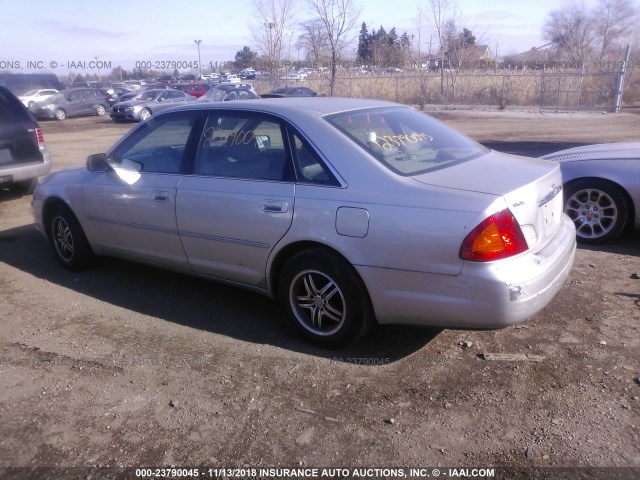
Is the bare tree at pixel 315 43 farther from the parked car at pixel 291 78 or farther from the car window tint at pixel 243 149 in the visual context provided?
the car window tint at pixel 243 149

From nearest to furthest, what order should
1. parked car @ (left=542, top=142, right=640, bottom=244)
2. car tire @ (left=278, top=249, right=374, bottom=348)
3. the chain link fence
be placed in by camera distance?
1. car tire @ (left=278, top=249, right=374, bottom=348)
2. parked car @ (left=542, top=142, right=640, bottom=244)
3. the chain link fence

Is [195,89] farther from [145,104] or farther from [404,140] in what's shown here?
[404,140]

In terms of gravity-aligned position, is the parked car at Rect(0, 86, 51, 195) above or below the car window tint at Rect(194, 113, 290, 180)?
below

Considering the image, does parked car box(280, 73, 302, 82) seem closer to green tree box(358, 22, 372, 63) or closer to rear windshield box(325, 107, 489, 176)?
green tree box(358, 22, 372, 63)

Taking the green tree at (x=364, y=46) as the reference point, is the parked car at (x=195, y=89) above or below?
below

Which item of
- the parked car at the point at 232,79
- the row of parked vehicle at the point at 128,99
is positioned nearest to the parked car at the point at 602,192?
the row of parked vehicle at the point at 128,99

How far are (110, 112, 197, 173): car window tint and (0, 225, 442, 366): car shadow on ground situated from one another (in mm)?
1002

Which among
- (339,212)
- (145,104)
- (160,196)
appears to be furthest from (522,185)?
(145,104)

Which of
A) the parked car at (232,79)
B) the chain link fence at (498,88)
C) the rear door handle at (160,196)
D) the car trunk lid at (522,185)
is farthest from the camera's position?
the parked car at (232,79)

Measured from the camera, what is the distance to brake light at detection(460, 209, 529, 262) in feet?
10.2

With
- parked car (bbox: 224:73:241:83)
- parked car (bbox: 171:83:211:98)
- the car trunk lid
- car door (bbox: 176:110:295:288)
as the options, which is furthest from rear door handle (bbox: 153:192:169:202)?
parked car (bbox: 224:73:241:83)

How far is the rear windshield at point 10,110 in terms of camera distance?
812 centimetres

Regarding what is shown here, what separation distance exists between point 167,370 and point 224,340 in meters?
0.51

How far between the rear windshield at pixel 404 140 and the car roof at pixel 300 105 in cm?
10
